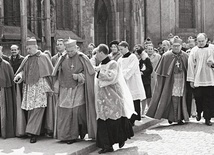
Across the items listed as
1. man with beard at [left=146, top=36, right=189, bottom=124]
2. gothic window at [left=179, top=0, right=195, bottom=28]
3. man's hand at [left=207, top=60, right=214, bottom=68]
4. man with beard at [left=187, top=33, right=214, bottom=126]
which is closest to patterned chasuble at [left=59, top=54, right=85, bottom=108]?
man with beard at [left=146, top=36, right=189, bottom=124]

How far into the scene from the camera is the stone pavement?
6.48 m

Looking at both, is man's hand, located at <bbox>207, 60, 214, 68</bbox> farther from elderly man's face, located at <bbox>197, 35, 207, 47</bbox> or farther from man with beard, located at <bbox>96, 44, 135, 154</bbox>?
man with beard, located at <bbox>96, 44, 135, 154</bbox>

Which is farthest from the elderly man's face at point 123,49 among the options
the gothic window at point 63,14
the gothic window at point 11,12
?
the gothic window at point 63,14

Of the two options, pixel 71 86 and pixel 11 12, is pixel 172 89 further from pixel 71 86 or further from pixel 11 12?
pixel 11 12

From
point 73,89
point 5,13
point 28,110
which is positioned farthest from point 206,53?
point 5,13

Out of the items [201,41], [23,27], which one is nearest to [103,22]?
[23,27]

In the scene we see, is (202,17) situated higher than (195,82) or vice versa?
(202,17)

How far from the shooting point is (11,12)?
13.6 metres

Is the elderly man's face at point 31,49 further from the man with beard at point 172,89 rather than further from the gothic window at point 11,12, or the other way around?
the gothic window at point 11,12

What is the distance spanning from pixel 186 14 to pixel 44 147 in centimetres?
2081

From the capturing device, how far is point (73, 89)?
7.17 metres

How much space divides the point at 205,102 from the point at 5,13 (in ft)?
25.5

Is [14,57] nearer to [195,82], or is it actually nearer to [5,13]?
[195,82]

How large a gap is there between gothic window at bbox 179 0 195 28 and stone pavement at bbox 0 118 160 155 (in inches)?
778
